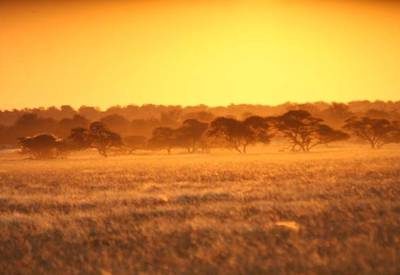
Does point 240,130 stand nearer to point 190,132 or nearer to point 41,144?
point 190,132

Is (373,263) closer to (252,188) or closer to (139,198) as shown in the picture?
(139,198)

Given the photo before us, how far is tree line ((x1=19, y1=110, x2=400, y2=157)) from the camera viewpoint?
3413 inches

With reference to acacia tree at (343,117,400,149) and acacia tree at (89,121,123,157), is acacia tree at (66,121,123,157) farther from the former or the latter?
acacia tree at (343,117,400,149)

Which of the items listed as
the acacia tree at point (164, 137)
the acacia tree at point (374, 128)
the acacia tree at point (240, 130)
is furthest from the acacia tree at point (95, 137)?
the acacia tree at point (374, 128)

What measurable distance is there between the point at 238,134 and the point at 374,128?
2024 cm

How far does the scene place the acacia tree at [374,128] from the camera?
90.8 metres

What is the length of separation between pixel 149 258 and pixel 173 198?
28.7 ft

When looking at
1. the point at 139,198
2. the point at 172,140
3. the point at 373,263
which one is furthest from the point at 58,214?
the point at 172,140

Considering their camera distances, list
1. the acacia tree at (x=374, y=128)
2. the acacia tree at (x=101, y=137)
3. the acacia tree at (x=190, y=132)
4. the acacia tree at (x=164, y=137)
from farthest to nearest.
Answer: the acacia tree at (x=164, y=137)
the acacia tree at (x=190, y=132)
the acacia tree at (x=374, y=128)
the acacia tree at (x=101, y=137)

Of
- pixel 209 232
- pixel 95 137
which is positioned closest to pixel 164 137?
pixel 95 137

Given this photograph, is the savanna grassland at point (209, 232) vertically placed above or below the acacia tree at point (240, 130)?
below

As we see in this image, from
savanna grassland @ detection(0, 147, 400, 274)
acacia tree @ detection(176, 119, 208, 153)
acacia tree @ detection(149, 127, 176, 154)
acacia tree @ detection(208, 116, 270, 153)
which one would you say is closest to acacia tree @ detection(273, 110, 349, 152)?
acacia tree @ detection(208, 116, 270, 153)

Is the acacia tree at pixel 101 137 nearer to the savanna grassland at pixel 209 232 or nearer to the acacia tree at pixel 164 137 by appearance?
the acacia tree at pixel 164 137

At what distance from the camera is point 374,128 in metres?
91.8
